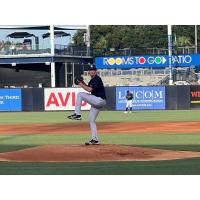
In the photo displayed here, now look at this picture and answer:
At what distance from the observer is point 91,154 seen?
40.2 ft

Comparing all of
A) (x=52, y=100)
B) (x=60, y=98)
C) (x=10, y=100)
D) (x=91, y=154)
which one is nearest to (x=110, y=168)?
(x=91, y=154)

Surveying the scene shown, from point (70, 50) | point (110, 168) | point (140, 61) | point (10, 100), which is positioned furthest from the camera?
point (70, 50)

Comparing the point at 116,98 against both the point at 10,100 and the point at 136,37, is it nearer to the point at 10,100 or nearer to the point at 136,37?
the point at 10,100

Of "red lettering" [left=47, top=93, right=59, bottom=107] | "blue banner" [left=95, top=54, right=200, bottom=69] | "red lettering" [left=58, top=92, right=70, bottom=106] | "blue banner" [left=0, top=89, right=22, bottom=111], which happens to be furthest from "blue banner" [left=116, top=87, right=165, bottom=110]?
"blue banner" [left=95, top=54, right=200, bottom=69]

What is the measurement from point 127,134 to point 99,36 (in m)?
60.3

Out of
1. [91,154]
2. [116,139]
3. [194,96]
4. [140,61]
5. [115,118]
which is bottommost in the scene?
[115,118]

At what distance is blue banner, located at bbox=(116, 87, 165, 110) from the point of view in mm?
37844

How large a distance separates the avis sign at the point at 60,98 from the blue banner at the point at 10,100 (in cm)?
201

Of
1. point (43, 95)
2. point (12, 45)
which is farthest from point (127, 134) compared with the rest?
point (12, 45)

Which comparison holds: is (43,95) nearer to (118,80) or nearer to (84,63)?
(118,80)

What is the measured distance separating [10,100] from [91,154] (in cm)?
2786

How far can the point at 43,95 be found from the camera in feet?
127

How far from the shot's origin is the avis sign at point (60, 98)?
125 ft

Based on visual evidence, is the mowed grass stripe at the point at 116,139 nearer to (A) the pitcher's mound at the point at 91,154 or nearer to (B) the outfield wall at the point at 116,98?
(A) the pitcher's mound at the point at 91,154
